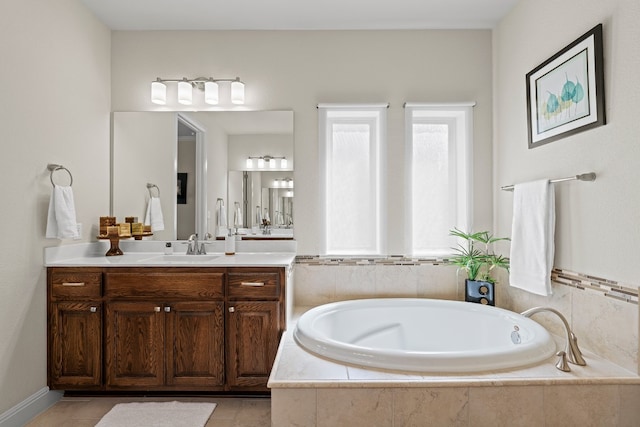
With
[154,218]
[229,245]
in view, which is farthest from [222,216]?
[154,218]

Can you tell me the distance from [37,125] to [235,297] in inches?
59.5

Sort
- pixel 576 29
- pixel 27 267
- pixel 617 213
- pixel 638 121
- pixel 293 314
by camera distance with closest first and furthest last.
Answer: pixel 638 121
pixel 617 213
pixel 576 29
pixel 27 267
pixel 293 314

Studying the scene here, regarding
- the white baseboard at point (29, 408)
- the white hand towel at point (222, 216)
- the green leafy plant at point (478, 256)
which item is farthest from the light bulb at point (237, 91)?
the white baseboard at point (29, 408)

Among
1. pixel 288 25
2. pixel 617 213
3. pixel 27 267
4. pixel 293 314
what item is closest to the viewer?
pixel 617 213

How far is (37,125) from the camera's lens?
2.22m

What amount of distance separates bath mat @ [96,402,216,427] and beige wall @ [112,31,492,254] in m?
1.24

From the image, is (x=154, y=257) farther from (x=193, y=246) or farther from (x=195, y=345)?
(x=195, y=345)

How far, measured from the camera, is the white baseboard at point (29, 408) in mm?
2043

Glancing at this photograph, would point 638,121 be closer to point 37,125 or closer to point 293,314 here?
point 293,314

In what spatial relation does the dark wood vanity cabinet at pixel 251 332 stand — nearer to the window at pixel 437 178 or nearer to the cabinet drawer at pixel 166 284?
the cabinet drawer at pixel 166 284

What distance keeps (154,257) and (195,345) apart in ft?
2.56

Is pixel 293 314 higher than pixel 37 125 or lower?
lower

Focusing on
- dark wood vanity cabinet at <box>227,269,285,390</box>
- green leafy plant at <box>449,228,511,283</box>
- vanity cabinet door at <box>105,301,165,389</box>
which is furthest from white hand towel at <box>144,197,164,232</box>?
green leafy plant at <box>449,228,511,283</box>

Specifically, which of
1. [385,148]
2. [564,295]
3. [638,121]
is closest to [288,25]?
[385,148]
